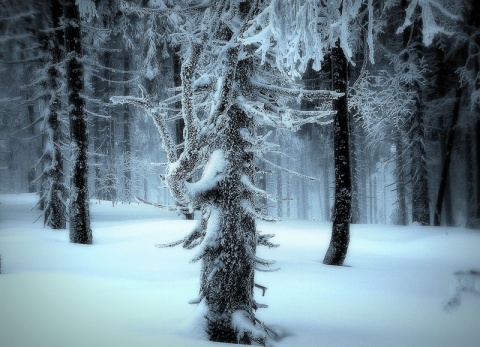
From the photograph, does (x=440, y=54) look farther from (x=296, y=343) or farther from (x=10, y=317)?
(x=10, y=317)

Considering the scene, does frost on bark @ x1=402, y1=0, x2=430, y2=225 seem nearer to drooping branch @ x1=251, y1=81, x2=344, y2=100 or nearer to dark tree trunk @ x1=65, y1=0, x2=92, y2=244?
drooping branch @ x1=251, y1=81, x2=344, y2=100

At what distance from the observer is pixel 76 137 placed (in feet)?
31.2

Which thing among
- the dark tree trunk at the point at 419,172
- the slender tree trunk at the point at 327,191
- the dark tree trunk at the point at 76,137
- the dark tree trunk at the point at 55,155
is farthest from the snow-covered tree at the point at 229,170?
the slender tree trunk at the point at 327,191

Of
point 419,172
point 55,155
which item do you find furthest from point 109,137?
point 419,172

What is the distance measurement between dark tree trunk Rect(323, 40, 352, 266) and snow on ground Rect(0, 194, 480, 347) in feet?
1.56

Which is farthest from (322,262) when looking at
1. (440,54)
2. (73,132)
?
(440,54)

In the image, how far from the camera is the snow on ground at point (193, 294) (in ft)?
13.1

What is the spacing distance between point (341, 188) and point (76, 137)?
7272mm

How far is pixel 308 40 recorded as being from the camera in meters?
4.00

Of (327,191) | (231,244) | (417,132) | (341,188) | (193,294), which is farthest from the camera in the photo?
(327,191)

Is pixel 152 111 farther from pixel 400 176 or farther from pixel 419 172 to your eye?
pixel 400 176

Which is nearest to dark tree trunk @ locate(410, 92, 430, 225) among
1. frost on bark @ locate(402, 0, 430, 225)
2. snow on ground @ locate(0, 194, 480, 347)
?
frost on bark @ locate(402, 0, 430, 225)

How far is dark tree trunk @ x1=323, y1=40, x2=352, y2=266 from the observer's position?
7.89 meters

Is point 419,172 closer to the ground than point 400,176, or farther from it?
farther from it
